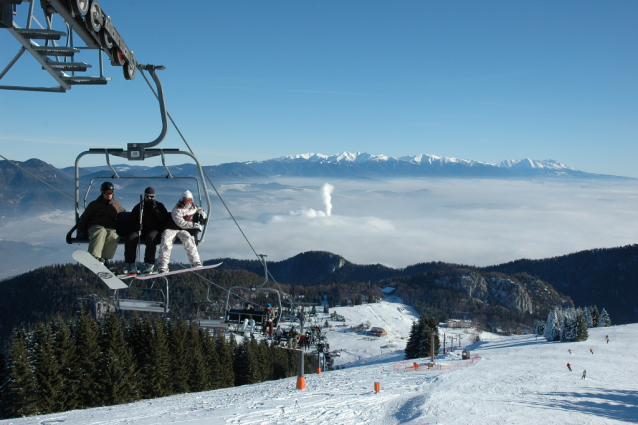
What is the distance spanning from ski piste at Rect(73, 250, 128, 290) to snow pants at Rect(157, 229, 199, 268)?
1340 millimetres

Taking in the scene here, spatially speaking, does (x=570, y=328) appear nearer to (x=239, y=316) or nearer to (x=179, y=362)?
(x=179, y=362)

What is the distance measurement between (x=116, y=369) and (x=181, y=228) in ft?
83.0

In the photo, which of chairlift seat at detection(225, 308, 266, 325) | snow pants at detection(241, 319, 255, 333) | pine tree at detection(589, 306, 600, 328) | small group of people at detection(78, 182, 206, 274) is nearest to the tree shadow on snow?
chairlift seat at detection(225, 308, 266, 325)

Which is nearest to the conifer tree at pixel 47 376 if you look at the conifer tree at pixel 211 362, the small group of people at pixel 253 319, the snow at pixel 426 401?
the snow at pixel 426 401

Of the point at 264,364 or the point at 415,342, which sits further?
the point at 415,342

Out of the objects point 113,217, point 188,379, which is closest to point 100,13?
point 113,217

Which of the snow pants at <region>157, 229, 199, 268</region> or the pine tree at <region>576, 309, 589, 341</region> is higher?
the snow pants at <region>157, 229, 199, 268</region>

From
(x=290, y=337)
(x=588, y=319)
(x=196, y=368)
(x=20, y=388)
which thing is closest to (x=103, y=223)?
(x=290, y=337)

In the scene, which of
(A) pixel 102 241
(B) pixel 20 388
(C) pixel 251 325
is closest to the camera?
(A) pixel 102 241

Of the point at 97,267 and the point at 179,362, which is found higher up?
the point at 97,267

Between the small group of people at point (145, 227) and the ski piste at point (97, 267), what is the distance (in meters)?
0.64

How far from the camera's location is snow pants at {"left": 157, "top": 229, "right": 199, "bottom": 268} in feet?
33.5

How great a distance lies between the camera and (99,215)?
388 inches

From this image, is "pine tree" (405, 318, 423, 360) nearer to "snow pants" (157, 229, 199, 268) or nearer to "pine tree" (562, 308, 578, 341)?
"pine tree" (562, 308, 578, 341)
